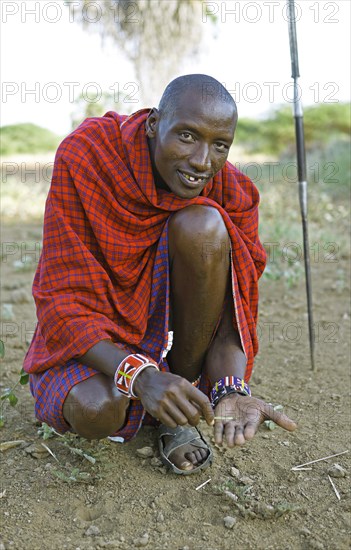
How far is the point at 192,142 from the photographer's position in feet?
6.32

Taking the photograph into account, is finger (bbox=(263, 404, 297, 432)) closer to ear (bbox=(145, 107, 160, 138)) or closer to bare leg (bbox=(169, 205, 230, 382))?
bare leg (bbox=(169, 205, 230, 382))

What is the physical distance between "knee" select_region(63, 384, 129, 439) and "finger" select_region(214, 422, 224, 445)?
0.29 m

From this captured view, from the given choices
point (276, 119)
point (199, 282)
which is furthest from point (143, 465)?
point (276, 119)

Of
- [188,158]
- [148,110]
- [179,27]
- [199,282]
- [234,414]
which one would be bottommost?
[234,414]

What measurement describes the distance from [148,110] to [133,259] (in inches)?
21.5

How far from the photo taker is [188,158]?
1929 mm

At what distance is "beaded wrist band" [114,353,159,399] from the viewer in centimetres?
173

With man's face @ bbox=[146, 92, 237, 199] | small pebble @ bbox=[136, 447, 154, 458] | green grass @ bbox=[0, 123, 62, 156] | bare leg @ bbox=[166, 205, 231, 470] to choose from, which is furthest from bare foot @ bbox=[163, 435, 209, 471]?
green grass @ bbox=[0, 123, 62, 156]

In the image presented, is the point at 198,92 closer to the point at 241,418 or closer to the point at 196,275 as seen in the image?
the point at 196,275

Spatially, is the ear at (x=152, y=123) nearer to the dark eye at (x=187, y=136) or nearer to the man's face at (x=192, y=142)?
the man's face at (x=192, y=142)

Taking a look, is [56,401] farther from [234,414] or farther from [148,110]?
[148,110]

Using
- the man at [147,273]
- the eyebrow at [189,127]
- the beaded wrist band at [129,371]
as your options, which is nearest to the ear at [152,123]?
the man at [147,273]

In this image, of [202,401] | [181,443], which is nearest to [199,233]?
[202,401]

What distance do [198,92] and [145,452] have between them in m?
1.17
